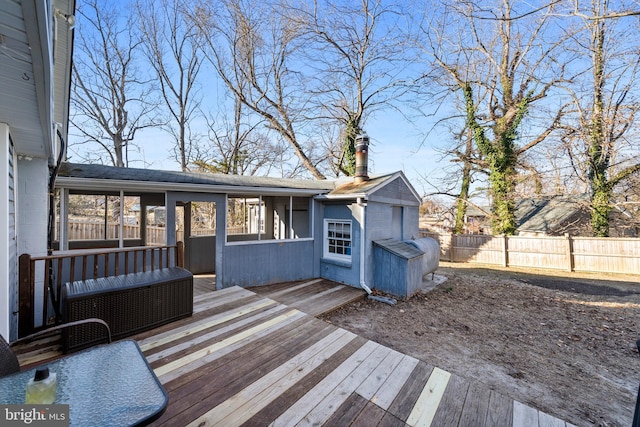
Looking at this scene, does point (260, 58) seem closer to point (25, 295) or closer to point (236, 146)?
point (236, 146)

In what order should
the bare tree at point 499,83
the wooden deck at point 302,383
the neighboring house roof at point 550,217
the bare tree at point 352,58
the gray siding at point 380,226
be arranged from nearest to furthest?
the wooden deck at point 302,383 < the gray siding at point 380,226 < the bare tree at point 352,58 < the bare tree at point 499,83 < the neighboring house roof at point 550,217

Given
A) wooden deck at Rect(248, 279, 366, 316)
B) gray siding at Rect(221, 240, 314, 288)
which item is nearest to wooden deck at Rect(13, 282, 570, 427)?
wooden deck at Rect(248, 279, 366, 316)

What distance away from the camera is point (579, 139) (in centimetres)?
1158

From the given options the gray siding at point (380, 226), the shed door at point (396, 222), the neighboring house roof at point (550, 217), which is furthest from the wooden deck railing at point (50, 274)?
the neighboring house roof at point (550, 217)

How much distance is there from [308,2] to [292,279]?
12.5 metres

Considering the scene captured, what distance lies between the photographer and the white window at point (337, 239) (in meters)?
6.94

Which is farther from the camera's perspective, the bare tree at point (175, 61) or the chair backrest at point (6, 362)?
the bare tree at point (175, 61)

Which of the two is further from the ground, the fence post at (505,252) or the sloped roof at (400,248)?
the sloped roof at (400,248)

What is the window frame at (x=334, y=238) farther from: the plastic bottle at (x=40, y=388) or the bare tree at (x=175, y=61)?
the bare tree at (x=175, y=61)

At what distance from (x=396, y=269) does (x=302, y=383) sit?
4562 mm

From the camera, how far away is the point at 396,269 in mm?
6426

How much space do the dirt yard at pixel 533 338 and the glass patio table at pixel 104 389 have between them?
3.73m

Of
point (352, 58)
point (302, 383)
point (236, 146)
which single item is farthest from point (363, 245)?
point (236, 146)

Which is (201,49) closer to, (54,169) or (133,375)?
(54,169)
